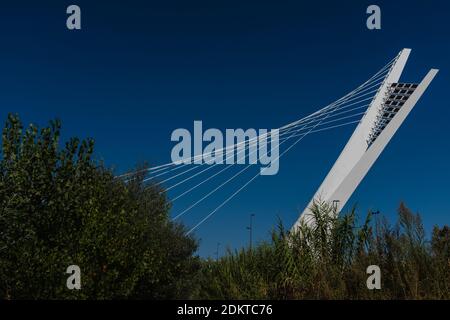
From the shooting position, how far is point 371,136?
25516mm

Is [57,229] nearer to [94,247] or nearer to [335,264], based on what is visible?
[94,247]

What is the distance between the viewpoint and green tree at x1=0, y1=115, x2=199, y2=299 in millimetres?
12672

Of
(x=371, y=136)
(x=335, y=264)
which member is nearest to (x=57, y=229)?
(x=335, y=264)

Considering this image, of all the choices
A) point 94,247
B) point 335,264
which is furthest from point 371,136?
point 94,247

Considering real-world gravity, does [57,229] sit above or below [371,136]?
below

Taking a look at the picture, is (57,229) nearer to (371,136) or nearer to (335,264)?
(335,264)

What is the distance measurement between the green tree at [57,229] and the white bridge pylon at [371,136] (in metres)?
11.0

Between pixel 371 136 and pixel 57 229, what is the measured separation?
55.9 feet

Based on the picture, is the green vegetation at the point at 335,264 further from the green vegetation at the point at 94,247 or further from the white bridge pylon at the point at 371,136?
the white bridge pylon at the point at 371,136

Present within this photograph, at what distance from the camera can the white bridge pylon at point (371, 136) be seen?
23.9 meters

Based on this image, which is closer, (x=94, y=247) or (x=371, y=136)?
(x=94, y=247)

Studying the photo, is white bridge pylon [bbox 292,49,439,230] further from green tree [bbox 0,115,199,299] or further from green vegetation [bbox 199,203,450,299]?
green tree [bbox 0,115,199,299]

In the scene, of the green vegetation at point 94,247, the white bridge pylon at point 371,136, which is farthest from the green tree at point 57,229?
the white bridge pylon at point 371,136

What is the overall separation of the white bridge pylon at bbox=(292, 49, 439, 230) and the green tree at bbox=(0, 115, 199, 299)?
11032 millimetres
